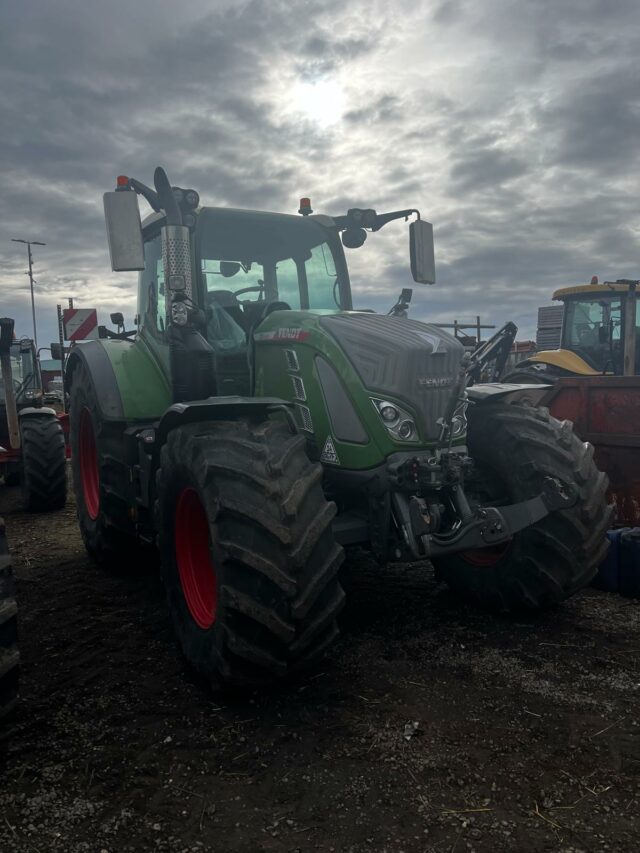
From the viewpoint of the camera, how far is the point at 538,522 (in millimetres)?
4094

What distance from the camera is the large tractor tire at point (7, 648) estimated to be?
2.77 meters

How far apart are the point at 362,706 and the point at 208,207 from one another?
3400 millimetres

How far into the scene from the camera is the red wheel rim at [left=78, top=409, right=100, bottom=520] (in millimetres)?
6227

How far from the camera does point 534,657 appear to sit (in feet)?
12.8

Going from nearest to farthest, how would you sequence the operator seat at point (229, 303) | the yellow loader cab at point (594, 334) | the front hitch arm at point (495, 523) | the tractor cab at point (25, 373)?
1. the front hitch arm at point (495, 523)
2. the operator seat at point (229, 303)
3. the tractor cab at point (25, 373)
4. the yellow loader cab at point (594, 334)

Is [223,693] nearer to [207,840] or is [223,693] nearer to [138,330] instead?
[207,840]

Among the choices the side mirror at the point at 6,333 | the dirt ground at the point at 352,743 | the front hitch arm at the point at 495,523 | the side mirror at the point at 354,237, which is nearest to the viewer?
the dirt ground at the point at 352,743

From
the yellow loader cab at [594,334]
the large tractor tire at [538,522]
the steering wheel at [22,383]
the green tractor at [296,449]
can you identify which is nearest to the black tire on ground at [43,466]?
the steering wheel at [22,383]

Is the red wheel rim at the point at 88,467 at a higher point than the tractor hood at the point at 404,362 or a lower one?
lower

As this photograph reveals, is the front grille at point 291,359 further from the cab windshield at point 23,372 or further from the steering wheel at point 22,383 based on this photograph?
the steering wheel at point 22,383

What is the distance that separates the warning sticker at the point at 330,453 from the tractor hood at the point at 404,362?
0.39 meters

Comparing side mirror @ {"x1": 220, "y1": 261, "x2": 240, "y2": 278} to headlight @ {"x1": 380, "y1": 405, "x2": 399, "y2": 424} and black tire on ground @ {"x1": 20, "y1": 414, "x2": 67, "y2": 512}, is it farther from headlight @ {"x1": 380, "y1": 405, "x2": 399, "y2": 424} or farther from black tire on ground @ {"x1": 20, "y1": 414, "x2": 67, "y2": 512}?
black tire on ground @ {"x1": 20, "y1": 414, "x2": 67, "y2": 512}

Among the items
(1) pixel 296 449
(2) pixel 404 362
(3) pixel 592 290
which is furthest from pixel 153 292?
(3) pixel 592 290

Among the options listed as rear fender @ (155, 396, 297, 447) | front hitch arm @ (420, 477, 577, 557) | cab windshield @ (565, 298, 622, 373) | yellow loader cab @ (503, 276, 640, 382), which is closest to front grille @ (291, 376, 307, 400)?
rear fender @ (155, 396, 297, 447)
